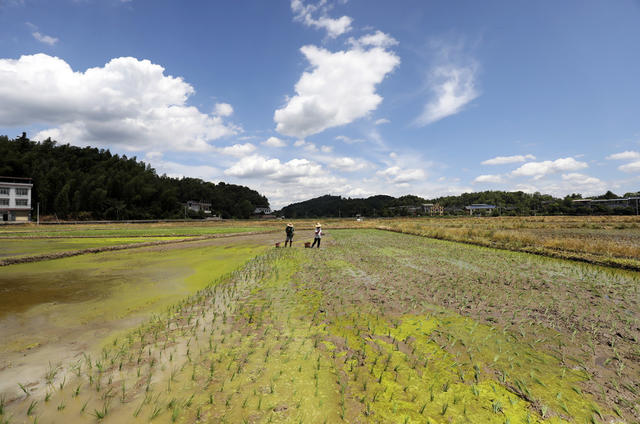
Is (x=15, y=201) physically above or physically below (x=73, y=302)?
above

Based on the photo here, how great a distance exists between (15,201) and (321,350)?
8552 cm

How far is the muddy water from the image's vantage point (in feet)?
15.6

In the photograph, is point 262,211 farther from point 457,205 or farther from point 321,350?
point 321,350

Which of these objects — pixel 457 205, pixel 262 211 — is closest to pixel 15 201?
pixel 262 211

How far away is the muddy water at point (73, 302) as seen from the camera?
477cm

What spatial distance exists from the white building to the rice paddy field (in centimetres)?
7177

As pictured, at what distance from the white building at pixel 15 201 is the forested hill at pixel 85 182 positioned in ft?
10.2

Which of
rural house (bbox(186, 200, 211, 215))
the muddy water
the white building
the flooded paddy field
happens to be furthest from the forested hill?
the muddy water

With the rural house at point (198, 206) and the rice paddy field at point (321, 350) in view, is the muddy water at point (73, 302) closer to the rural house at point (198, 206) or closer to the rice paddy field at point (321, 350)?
the rice paddy field at point (321, 350)

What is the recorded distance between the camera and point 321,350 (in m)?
4.98

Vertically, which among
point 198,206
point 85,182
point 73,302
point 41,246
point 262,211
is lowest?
point 41,246

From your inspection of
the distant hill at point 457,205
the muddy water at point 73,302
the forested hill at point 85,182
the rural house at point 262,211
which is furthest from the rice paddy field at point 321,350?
the rural house at point 262,211

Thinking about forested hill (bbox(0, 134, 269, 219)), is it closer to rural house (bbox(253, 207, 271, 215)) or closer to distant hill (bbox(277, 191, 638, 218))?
rural house (bbox(253, 207, 271, 215))

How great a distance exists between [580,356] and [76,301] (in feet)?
41.8
